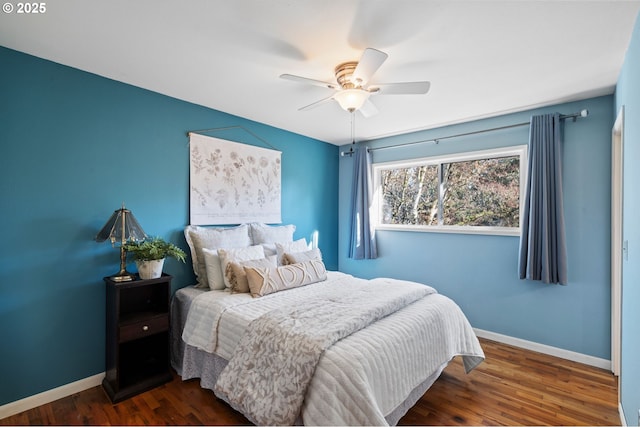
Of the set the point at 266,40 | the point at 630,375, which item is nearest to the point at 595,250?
the point at 630,375

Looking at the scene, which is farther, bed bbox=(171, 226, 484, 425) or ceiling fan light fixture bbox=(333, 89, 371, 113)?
ceiling fan light fixture bbox=(333, 89, 371, 113)

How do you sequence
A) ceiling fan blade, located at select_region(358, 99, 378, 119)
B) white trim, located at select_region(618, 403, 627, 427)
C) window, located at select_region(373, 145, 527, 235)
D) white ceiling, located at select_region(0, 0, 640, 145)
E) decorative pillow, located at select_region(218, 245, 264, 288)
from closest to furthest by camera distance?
1. white ceiling, located at select_region(0, 0, 640, 145)
2. white trim, located at select_region(618, 403, 627, 427)
3. ceiling fan blade, located at select_region(358, 99, 378, 119)
4. decorative pillow, located at select_region(218, 245, 264, 288)
5. window, located at select_region(373, 145, 527, 235)

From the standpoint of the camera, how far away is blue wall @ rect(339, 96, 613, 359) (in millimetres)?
2832

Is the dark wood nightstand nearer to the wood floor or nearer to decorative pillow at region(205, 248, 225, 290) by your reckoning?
the wood floor

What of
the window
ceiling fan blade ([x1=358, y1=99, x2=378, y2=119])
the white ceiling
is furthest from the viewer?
the window

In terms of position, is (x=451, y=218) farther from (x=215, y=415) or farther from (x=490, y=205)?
(x=215, y=415)

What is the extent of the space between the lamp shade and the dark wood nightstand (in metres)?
0.32

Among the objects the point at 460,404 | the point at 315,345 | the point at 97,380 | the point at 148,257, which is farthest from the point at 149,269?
the point at 460,404

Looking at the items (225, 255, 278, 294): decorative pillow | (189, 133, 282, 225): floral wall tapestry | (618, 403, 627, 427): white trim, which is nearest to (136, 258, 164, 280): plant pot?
(225, 255, 278, 294): decorative pillow

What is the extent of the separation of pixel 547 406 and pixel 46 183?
13.0 feet

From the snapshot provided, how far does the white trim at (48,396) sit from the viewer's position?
208 cm

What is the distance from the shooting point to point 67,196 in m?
2.33

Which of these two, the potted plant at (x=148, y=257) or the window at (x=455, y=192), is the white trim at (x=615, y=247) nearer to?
the window at (x=455, y=192)

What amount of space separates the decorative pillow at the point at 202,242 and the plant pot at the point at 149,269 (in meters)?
0.46
